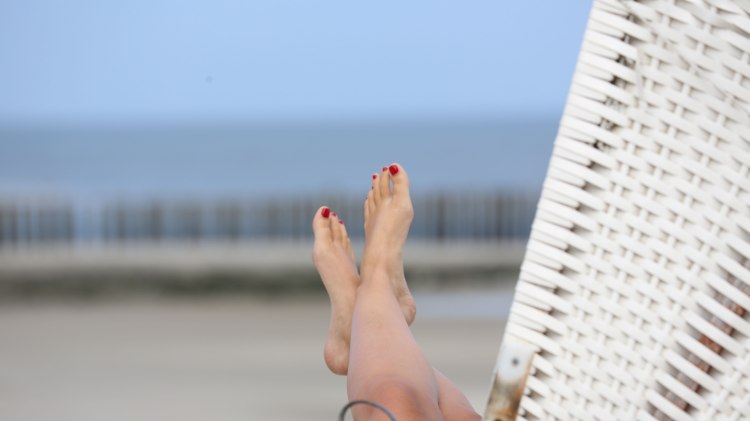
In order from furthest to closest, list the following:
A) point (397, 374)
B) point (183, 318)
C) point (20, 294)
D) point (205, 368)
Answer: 1. point (20, 294)
2. point (183, 318)
3. point (205, 368)
4. point (397, 374)

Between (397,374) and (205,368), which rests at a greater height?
(397,374)

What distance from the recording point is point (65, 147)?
56062 millimetres

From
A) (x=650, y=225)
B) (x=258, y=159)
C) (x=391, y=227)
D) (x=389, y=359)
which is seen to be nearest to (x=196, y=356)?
(x=391, y=227)

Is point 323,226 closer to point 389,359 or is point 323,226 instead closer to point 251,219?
point 389,359

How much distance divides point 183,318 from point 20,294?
140 centimetres

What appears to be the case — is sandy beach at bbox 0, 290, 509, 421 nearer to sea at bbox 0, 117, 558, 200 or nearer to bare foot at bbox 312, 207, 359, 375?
bare foot at bbox 312, 207, 359, 375

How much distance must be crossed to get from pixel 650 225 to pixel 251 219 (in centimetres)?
757

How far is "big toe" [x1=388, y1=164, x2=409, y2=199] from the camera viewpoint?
2.40m

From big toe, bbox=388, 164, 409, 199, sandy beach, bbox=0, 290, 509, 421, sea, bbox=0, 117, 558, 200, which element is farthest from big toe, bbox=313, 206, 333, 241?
sea, bbox=0, 117, 558, 200

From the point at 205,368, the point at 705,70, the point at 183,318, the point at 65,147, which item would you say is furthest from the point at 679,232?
the point at 65,147

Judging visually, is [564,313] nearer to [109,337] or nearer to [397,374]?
[397,374]

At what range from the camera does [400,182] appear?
7.94 ft

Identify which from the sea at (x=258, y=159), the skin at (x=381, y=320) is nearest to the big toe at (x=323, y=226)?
the skin at (x=381, y=320)

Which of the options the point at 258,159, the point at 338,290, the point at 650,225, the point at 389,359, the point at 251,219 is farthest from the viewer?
the point at 258,159
